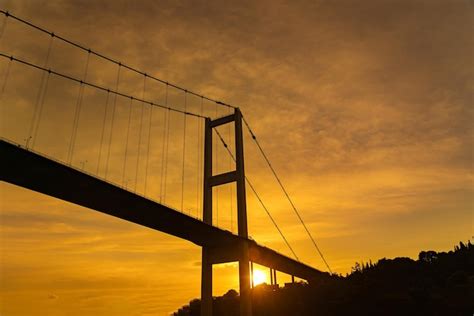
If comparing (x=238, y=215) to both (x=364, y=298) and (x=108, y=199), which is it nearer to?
(x=108, y=199)

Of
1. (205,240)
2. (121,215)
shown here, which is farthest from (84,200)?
(205,240)

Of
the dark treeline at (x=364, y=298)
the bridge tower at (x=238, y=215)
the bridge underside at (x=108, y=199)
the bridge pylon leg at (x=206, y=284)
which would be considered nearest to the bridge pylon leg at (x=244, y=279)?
the bridge tower at (x=238, y=215)

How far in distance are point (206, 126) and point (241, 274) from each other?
16803mm

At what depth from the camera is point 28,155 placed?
22891 mm

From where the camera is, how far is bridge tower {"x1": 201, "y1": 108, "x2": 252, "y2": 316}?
1463 inches

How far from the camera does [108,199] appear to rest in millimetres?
29297

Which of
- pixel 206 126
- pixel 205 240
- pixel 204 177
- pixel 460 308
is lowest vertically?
pixel 460 308

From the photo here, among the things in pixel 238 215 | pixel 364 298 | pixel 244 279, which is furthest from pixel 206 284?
pixel 364 298

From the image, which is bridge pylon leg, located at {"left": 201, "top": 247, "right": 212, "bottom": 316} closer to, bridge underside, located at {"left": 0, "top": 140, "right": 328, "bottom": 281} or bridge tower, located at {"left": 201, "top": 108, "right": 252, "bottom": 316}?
bridge tower, located at {"left": 201, "top": 108, "right": 252, "bottom": 316}

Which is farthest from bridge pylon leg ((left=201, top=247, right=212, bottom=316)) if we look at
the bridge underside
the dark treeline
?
the dark treeline

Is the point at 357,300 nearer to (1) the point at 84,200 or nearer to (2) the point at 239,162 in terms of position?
(2) the point at 239,162

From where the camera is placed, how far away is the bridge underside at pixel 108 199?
77.6ft

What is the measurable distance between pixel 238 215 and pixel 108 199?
44.0ft

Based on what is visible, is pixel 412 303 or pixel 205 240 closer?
pixel 205 240
